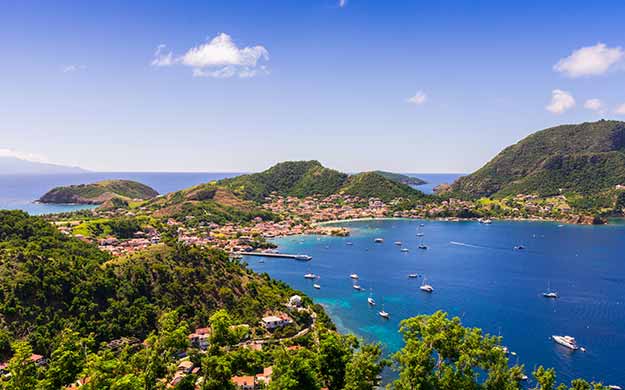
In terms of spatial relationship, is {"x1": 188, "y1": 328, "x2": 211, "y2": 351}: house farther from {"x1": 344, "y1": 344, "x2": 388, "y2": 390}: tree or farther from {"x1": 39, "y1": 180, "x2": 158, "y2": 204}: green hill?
{"x1": 39, "y1": 180, "x2": 158, "y2": 204}: green hill

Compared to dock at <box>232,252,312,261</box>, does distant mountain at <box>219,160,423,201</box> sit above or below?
above

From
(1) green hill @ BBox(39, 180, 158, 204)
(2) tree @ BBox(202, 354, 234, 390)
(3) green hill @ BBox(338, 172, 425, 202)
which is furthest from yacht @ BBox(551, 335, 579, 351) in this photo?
(1) green hill @ BBox(39, 180, 158, 204)

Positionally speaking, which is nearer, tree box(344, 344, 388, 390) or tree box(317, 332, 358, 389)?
tree box(344, 344, 388, 390)

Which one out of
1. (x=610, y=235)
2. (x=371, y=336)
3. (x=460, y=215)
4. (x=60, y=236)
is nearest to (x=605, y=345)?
(x=371, y=336)

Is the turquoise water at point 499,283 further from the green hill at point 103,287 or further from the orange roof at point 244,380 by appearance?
the orange roof at point 244,380

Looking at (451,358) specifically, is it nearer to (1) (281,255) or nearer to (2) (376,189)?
(1) (281,255)

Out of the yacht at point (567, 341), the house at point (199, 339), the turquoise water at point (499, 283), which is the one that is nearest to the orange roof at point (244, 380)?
the house at point (199, 339)

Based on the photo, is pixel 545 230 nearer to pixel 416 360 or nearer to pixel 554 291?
pixel 554 291
